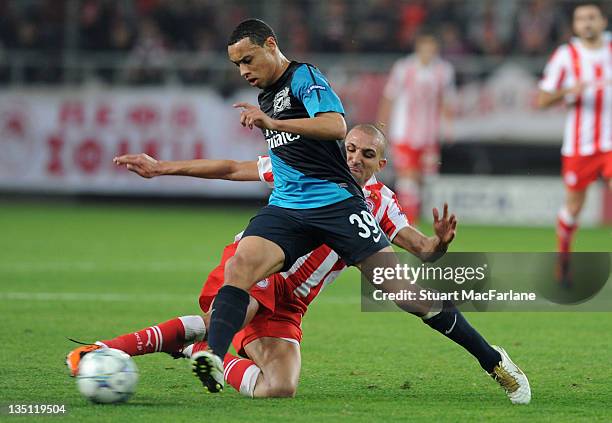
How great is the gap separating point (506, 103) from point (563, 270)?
7727 mm

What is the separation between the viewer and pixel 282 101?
223 inches

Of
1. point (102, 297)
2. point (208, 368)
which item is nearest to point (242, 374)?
point (208, 368)

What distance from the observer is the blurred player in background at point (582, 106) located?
10.1 metres

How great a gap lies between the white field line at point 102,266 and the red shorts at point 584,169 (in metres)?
3.56

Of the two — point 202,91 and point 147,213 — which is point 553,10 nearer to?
point 202,91

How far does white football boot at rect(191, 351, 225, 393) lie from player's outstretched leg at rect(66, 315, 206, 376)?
0.77 meters

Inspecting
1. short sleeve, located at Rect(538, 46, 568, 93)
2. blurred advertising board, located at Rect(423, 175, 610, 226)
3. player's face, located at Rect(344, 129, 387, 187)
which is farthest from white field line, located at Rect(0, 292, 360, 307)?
blurred advertising board, located at Rect(423, 175, 610, 226)

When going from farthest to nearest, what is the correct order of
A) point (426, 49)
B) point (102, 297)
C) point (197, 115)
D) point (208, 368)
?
point (197, 115) → point (426, 49) → point (102, 297) → point (208, 368)

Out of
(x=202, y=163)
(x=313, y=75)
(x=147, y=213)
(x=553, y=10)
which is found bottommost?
(x=147, y=213)

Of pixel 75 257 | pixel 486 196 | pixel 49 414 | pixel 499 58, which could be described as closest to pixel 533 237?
pixel 486 196

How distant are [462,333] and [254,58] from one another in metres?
1.63

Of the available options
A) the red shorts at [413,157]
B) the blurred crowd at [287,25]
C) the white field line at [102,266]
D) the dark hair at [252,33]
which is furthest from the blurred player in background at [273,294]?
the blurred crowd at [287,25]

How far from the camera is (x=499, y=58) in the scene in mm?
17734

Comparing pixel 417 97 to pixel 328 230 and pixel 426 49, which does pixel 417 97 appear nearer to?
pixel 426 49
